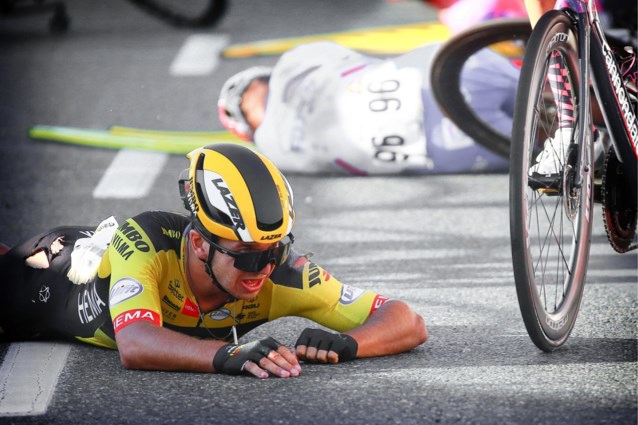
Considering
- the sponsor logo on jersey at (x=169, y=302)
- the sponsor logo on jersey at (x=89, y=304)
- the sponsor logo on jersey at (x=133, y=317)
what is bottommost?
the sponsor logo on jersey at (x=89, y=304)

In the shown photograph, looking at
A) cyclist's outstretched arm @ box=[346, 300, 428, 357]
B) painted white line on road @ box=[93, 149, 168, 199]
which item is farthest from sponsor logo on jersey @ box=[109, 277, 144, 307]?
painted white line on road @ box=[93, 149, 168, 199]

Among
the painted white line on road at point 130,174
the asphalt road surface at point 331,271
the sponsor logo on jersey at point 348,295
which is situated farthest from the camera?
the painted white line on road at point 130,174

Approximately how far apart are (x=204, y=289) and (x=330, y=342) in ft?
1.59

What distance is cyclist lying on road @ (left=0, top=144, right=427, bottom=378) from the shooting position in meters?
4.44

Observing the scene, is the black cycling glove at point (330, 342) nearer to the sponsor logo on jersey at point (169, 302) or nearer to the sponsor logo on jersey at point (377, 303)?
the sponsor logo on jersey at point (377, 303)

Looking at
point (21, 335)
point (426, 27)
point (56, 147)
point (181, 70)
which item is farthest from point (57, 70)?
point (21, 335)

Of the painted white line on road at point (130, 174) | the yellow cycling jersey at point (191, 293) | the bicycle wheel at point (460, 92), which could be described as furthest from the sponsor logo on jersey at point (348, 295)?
the painted white line on road at point (130, 174)

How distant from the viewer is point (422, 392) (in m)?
4.39

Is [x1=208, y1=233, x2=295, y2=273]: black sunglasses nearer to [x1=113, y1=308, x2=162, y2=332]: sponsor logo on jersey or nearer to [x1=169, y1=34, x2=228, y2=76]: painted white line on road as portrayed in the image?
[x1=113, y1=308, x2=162, y2=332]: sponsor logo on jersey

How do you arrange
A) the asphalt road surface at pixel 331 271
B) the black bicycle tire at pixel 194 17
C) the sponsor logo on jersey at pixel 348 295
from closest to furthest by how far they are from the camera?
the asphalt road surface at pixel 331 271 → the sponsor logo on jersey at pixel 348 295 → the black bicycle tire at pixel 194 17

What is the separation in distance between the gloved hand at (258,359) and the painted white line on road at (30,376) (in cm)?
59

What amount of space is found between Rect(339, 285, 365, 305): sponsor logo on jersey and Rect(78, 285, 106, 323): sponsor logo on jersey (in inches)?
33.6

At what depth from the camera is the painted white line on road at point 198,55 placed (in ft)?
35.5

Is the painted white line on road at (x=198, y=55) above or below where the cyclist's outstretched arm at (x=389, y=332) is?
below
